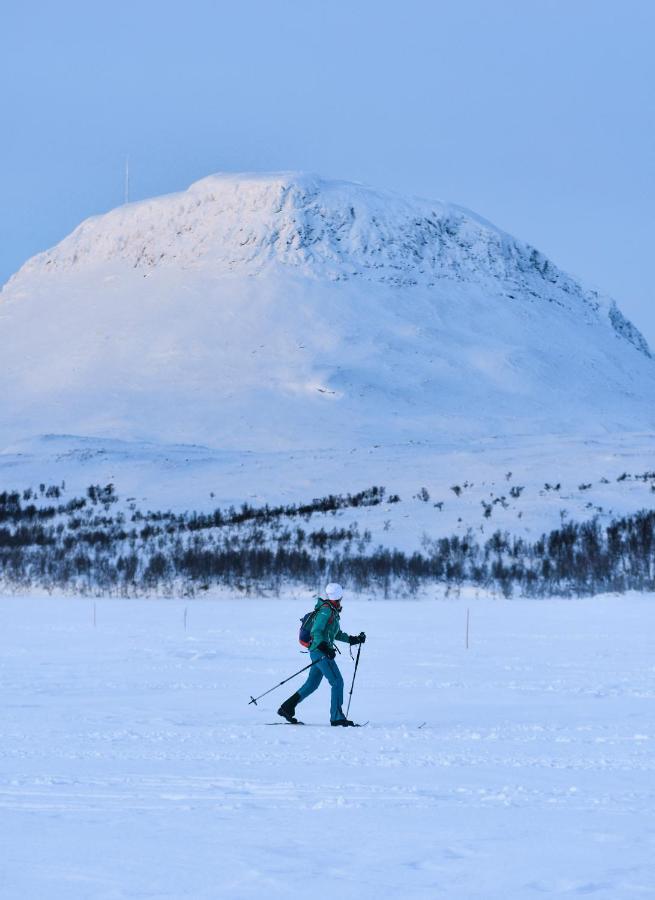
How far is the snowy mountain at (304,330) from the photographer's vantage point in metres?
92.9

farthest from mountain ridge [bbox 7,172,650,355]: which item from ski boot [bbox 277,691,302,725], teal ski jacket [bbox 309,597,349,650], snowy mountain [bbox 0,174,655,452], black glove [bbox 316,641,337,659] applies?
ski boot [bbox 277,691,302,725]

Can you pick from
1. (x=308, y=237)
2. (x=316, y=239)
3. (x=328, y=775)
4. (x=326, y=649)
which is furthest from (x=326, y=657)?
(x=316, y=239)

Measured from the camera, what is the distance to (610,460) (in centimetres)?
4966

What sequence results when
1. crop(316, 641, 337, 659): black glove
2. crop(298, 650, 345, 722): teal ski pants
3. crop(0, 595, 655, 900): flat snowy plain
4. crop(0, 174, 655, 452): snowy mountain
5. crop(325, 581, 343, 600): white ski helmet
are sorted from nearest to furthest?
crop(0, 595, 655, 900): flat snowy plain → crop(298, 650, 345, 722): teal ski pants → crop(316, 641, 337, 659): black glove → crop(325, 581, 343, 600): white ski helmet → crop(0, 174, 655, 452): snowy mountain

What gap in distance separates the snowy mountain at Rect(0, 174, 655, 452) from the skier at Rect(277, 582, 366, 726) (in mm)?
68445

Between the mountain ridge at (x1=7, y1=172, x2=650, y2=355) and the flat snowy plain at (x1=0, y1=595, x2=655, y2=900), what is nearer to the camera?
the flat snowy plain at (x1=0, y1=595, x2=655, y2=900)

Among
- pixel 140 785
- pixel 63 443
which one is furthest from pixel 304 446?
pixel 140 785

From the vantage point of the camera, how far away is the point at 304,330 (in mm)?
110500

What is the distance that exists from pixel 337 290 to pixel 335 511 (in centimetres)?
7944

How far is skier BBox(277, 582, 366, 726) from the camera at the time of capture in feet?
37.0

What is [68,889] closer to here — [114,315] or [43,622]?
[43,622]

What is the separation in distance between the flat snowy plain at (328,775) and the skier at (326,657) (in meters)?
→ 0.39

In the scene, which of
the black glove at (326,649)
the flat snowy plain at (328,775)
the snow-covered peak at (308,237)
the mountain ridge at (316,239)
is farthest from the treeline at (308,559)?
the snow-covered peak at (308,237)

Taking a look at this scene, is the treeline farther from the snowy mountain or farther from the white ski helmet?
the snowy mountain
